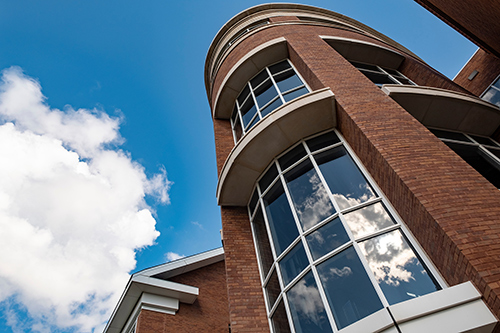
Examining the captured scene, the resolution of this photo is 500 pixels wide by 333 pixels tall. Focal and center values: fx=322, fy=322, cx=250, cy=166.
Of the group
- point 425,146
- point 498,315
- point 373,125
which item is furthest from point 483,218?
point 373,125

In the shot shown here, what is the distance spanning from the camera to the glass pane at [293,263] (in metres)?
6.05

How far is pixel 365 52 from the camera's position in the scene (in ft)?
38.7

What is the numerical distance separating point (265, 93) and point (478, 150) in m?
6.14

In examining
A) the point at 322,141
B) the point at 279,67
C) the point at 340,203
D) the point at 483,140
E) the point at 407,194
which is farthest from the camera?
the point at 279,67

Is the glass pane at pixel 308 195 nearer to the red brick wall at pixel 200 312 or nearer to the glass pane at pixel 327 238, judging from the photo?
the glass pane at pixel 327 238

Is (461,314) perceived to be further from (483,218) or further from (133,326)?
(133,326)

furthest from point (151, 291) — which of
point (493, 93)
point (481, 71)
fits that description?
point (481, 71)

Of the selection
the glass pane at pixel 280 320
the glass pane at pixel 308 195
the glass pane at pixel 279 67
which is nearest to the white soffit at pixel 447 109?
the glass pane at pixel 308 195

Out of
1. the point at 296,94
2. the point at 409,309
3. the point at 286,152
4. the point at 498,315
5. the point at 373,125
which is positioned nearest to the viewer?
the point at 498,315

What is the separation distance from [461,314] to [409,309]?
56cm

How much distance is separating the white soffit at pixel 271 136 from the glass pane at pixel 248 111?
8.46 ft

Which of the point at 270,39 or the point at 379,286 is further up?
the point at 270,39

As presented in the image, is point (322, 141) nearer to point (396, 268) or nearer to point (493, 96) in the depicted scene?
point (396, 268)

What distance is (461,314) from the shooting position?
3869mm
